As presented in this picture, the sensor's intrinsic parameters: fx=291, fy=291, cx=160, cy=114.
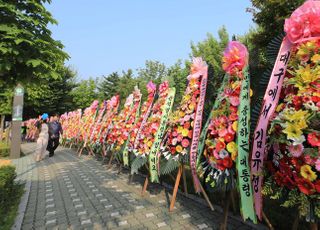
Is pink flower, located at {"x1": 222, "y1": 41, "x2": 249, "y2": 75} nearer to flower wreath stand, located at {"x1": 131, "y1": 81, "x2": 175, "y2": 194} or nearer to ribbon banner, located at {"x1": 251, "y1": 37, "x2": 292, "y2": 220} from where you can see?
ribbon banner, located at {"x1": 251, "y1": 37, "x2": 292, "y2": 220}

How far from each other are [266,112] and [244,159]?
687mm

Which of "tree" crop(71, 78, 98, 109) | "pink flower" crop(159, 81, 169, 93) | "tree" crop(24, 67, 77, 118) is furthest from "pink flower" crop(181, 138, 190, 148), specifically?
"tree" crop(71, 78, 98, 109)

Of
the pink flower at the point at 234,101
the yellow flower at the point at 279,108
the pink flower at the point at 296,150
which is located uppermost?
the pink flower at the point at 234,101

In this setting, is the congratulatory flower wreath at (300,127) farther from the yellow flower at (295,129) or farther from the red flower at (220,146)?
the red flower at (220,146)

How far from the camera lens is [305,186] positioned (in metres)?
2.92

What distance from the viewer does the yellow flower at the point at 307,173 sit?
9.26ft

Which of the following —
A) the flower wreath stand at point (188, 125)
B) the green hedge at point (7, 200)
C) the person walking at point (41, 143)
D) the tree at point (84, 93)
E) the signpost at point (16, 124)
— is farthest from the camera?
the tree at point (84, 93)

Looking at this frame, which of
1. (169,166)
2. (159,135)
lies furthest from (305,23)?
(159,135)

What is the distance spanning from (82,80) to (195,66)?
1899 inches

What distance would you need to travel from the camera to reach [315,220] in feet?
10.0

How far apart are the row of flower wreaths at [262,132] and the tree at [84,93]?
42.5 m

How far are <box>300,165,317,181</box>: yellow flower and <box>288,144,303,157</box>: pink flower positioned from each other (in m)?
0.13

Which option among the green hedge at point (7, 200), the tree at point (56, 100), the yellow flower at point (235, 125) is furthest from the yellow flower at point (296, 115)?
the tree at point (56, 100)

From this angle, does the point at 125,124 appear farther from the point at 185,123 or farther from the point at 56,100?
the point at 56,100
